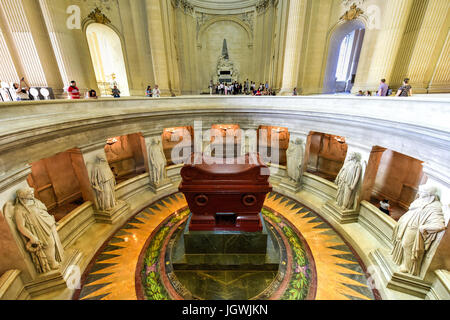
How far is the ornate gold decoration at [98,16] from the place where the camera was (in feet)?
29.8

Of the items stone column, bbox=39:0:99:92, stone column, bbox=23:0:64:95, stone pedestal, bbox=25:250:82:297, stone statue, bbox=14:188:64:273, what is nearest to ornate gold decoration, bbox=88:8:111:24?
stone column, bbox=39:0:99:92

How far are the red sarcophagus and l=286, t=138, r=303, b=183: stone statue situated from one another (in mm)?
3302

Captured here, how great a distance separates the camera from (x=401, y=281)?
3.48 metres

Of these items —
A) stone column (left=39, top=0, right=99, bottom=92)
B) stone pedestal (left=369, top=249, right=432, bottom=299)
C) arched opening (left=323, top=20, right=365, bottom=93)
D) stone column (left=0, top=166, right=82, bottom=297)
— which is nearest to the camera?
stone column (left=0, top=166, right=82, bottom=297)

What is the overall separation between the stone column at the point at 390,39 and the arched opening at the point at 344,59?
3.78 m

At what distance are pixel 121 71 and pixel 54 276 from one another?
11.3 m

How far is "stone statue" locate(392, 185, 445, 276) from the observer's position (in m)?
3.11

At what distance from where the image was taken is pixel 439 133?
3.00 m

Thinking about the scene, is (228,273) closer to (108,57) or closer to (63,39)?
(63,39)

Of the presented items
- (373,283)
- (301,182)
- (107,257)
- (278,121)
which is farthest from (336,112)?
(107,257)

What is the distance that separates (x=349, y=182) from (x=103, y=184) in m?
7.19

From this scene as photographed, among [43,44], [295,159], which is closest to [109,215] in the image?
[295,159]

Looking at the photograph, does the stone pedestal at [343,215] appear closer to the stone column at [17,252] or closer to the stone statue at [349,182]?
the stone statue at [349,182]

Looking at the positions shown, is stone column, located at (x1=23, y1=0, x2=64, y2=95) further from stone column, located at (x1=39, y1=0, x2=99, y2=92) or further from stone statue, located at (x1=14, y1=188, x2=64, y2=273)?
stone statue, located at (x1=14, y1=188, x2=64, y2=273)
